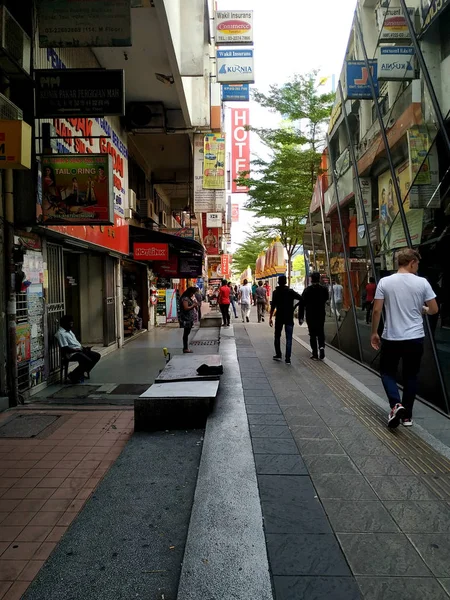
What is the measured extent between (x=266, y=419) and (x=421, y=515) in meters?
2.13

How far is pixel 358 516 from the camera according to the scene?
2883mm

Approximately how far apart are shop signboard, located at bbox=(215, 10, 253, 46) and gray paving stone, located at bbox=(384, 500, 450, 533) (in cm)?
1144

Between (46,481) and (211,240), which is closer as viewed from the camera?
(46,481)

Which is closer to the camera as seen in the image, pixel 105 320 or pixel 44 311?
pixel 44 311

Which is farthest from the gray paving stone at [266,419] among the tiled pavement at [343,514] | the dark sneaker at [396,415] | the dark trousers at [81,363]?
the dark trousers at [81,363]

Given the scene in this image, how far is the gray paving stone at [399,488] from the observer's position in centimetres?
314

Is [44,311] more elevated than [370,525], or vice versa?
[44,311]

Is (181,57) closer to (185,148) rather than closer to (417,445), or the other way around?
(185,148)

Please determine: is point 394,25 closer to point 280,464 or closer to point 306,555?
point 280,464

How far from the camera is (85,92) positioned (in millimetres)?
6082

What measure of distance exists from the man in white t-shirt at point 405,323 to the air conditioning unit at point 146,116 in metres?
9.64

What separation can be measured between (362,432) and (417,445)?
54 cm

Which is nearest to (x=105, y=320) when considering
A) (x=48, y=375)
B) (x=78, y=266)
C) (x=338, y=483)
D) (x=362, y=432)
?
(x=78, y=266)

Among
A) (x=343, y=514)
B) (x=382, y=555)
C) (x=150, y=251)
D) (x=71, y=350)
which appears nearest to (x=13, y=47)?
(x=71, y=350)
